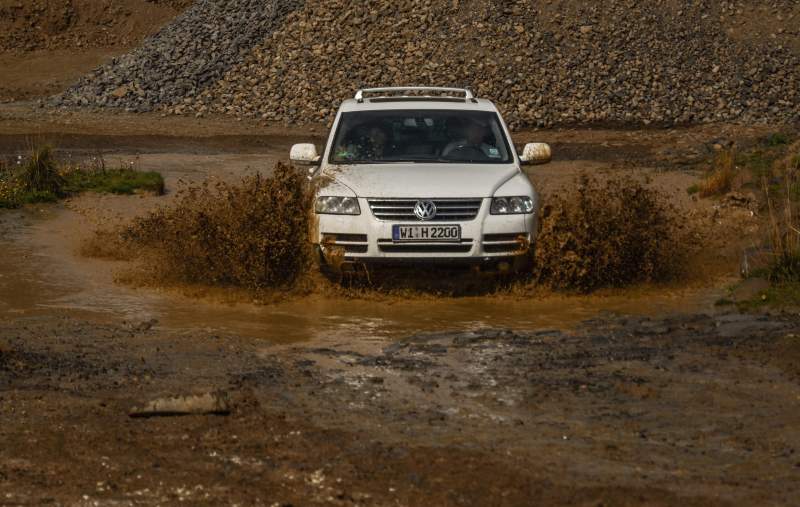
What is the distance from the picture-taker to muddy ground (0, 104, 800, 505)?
20.2ft

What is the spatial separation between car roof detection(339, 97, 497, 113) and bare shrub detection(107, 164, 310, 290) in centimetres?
83

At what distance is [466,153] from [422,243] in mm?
1407

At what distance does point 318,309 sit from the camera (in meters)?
11.1

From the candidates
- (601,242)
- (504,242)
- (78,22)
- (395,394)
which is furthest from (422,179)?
(78,22)

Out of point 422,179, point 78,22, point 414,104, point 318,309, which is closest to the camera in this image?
point 422,179

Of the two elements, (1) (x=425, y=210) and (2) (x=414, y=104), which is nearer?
(1) (x=425, y=210)

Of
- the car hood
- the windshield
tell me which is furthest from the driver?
the car hood

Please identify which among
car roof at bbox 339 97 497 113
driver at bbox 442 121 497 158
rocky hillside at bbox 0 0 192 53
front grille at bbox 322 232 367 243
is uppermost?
rocky hillside at bbox 0 0 192 53

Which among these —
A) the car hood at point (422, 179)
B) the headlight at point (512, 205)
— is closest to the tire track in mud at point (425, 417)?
→ the headlight at point (512, 205)

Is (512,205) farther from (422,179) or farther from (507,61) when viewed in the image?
(507,61)

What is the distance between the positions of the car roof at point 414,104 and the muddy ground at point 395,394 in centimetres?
190

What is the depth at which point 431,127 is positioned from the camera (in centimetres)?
1216

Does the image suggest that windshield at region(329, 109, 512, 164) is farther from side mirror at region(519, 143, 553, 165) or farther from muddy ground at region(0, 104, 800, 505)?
muddy ground at region(0, 104, 800, 505)

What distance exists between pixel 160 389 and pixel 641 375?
282 centimetres
